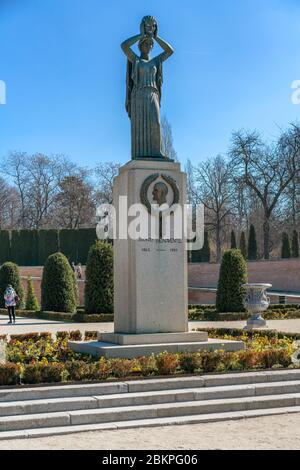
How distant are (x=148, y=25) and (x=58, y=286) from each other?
60.0ft

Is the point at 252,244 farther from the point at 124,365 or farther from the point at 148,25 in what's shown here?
the point at 124,365

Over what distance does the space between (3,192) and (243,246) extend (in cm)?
2687

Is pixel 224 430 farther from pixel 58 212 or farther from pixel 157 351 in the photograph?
pixel 58 212

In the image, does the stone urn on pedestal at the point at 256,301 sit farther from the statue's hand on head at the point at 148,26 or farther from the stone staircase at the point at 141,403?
the stone staircase at the point at 141,403

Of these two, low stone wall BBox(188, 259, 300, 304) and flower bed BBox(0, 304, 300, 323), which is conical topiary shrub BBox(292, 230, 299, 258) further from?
flower bed BBox(0, 304, 300, 323)

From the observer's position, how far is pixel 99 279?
83.0 feet

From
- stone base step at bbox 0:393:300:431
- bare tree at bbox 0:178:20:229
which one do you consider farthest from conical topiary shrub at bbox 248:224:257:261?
stone base step at bbox 0:393:300:431

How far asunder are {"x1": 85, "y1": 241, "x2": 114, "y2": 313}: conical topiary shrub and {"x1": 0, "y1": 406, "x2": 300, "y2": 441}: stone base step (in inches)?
666

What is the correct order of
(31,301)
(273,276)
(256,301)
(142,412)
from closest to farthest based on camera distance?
(142,412) → (256,301) → (31,301) → (273,276)

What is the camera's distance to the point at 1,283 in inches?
1308

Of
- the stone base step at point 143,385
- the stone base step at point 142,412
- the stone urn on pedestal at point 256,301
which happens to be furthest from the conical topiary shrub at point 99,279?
the stone base step at point 142,412

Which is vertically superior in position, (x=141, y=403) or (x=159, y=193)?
(x=159, y=193)

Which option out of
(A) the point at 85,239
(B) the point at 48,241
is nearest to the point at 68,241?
(A) the point at 85,239
